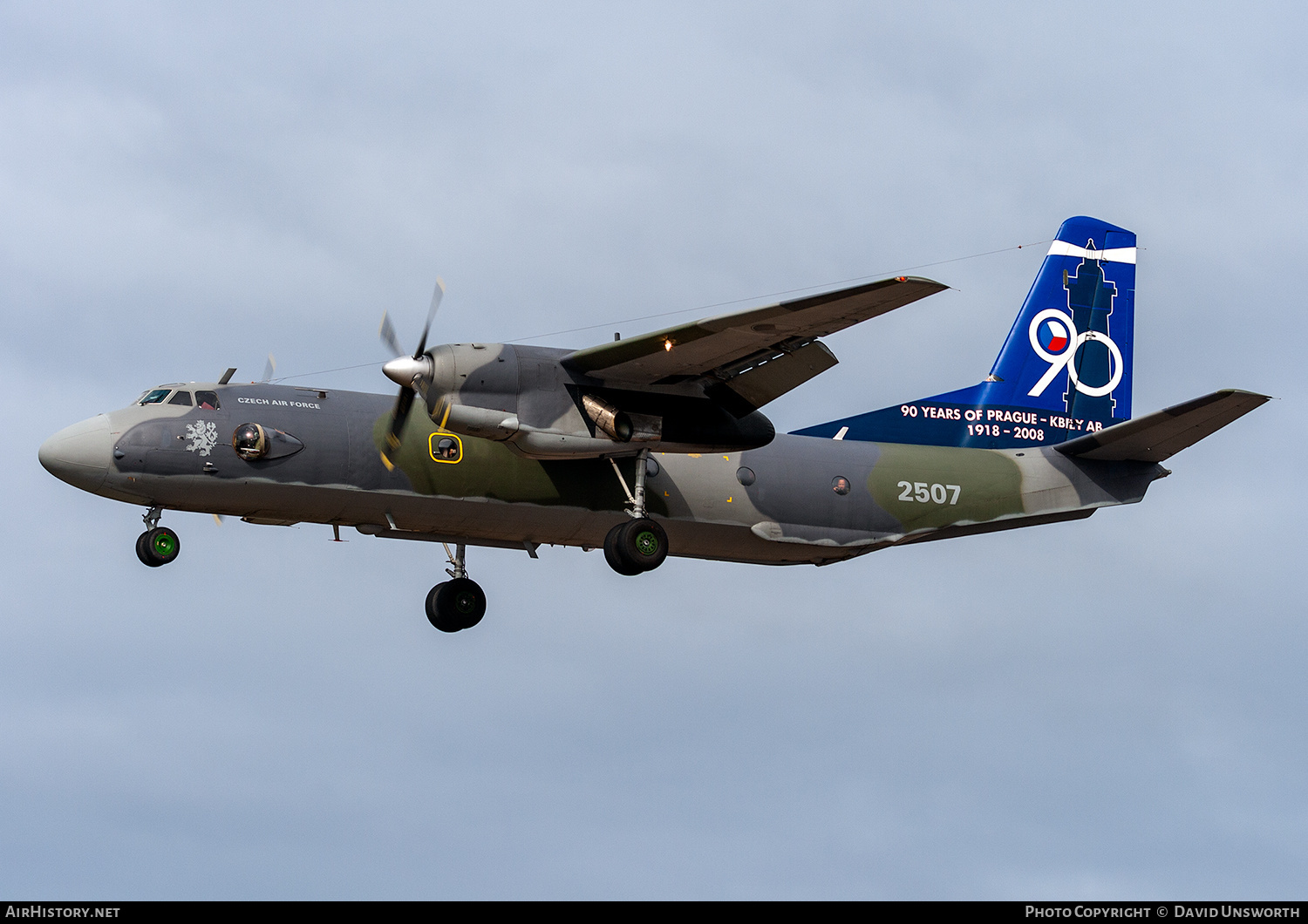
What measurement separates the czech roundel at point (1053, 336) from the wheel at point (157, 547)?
1585 centimetres

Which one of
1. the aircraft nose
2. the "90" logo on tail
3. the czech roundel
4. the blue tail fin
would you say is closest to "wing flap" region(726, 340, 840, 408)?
the blue tail fin

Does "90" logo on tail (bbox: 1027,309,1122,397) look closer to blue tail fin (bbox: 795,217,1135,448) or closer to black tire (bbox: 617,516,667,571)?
blue tail fin (bbox: 795,217,1135,448)

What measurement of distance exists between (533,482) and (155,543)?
5.49 metres

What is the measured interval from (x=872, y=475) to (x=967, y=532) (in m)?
2.06

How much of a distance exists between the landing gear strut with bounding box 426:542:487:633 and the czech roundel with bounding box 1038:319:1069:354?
37.0ft

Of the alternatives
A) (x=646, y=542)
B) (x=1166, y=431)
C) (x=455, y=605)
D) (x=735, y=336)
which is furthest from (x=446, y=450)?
(x=1166, y=431)

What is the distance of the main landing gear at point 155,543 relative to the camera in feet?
79.3

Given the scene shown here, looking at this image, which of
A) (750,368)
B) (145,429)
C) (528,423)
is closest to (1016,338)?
(750,368)

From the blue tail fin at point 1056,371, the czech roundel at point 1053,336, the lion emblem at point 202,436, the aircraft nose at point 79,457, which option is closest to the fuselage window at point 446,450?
the lion emblem at point 202,436

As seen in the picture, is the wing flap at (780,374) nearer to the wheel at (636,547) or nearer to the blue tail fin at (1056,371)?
the wheel at (636,547)

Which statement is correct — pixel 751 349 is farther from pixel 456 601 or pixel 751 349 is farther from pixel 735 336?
pixel 456 601

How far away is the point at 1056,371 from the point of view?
30906 millimetres

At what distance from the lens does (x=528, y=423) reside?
24406 mm
